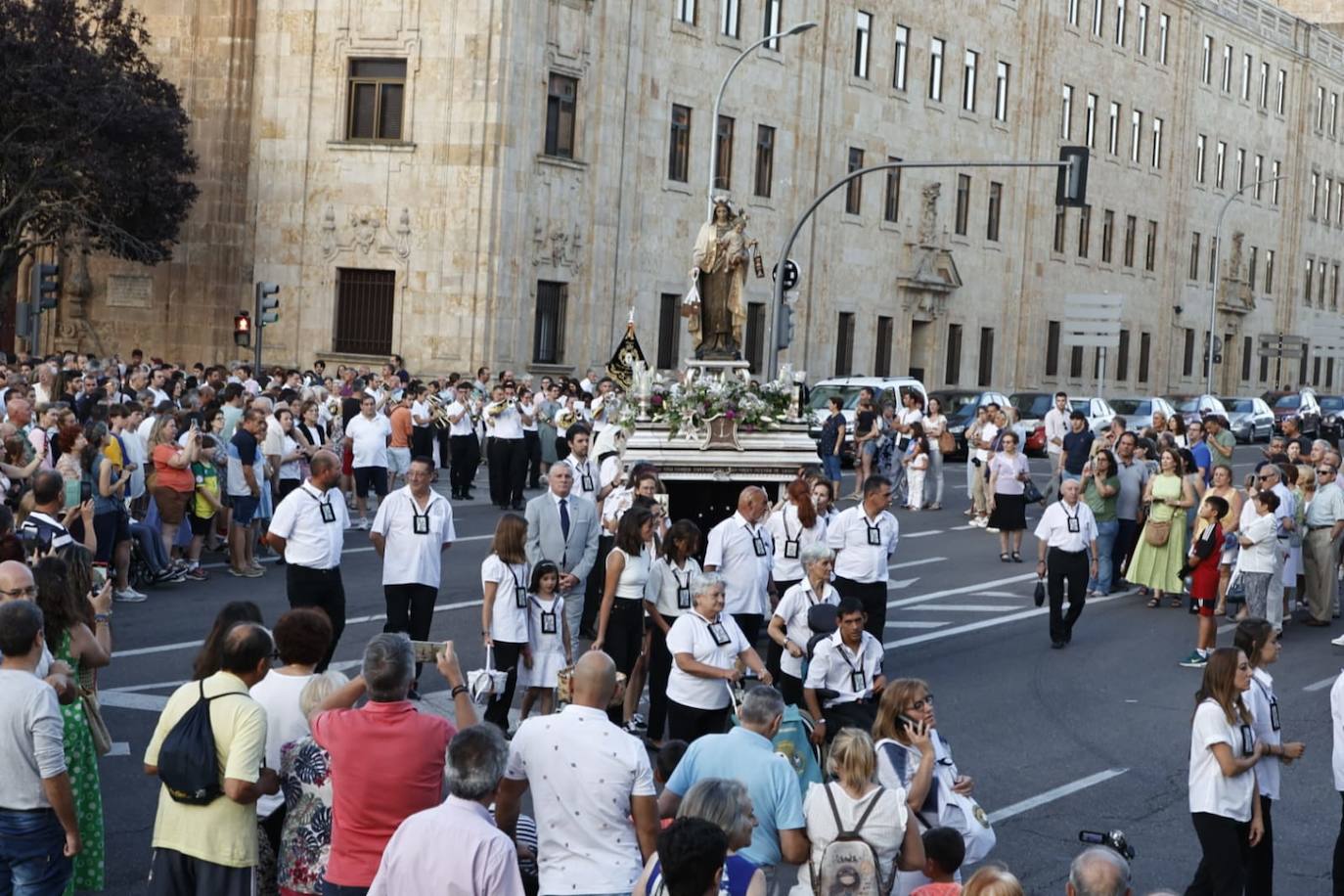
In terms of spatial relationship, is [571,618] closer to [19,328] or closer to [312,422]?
[312,422]

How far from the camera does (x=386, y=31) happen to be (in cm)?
3806

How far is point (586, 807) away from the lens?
23.5ft

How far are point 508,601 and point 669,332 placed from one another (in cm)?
3125

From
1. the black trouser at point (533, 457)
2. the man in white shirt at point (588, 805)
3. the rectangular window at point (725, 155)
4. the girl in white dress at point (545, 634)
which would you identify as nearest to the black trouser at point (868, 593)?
the girl in white dress at point (545, 634)

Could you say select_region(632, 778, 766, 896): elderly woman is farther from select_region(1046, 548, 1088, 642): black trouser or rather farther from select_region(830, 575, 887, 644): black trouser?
select_region(1046, 548, 1088, 642): black trouser

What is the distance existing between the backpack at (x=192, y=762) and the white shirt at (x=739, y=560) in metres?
6.76

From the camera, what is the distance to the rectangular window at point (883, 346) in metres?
52.0

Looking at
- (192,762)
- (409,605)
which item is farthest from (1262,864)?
(409,605)

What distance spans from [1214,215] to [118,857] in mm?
68572

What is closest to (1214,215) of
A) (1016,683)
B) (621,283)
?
(621,283)

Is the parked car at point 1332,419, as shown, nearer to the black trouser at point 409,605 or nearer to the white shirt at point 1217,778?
the black trouser at point 409,605

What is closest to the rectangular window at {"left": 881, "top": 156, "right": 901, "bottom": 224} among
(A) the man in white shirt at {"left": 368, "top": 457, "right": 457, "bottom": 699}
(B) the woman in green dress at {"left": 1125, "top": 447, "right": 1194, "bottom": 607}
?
(B) the woman in green dress at {"left": 1125, "top": 447, "right": 1194, "bottom": 607}

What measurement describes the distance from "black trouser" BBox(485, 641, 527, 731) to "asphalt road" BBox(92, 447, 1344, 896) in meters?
2.09

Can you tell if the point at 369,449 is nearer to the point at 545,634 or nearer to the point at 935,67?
the point at 545,634
